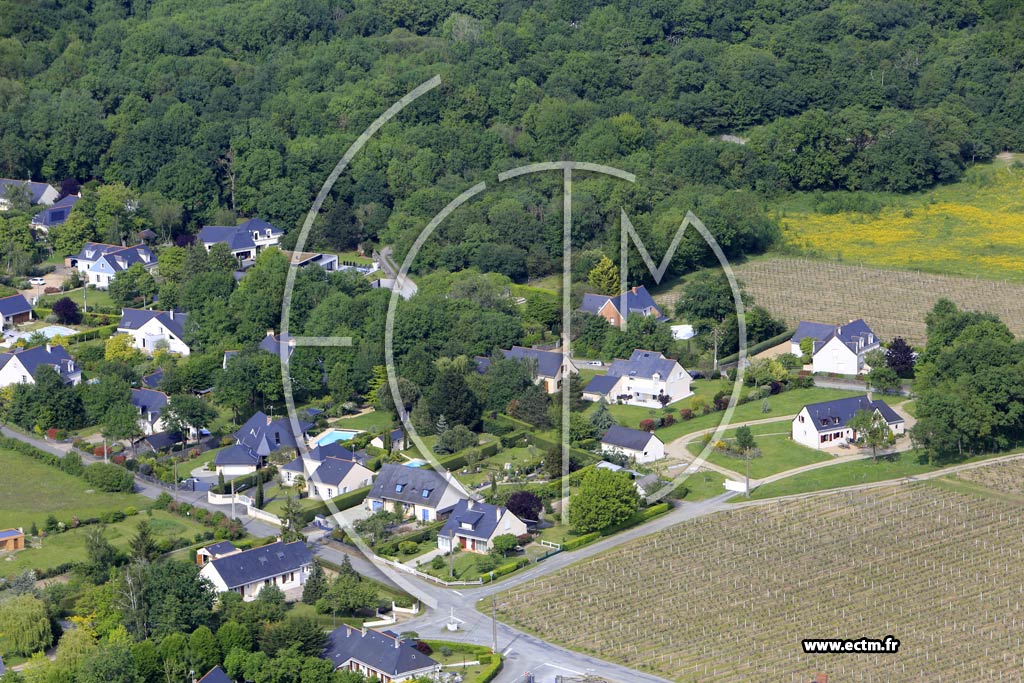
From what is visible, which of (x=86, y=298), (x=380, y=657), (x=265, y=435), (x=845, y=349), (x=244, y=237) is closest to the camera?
(x=380, y=657)

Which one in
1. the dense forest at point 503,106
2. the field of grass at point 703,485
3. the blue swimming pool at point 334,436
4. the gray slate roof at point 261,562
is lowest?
the field of grass at point 703,485

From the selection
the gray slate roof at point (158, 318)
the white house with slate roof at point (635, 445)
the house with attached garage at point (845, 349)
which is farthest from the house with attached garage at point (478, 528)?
the gray slate roof at point (158, 318)

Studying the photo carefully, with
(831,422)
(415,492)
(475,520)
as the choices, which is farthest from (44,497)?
(831,422)

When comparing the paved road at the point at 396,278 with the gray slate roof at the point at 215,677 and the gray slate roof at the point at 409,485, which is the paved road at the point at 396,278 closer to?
the gray slate roof at the point at 409,485

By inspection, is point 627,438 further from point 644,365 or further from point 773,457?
point 644,365

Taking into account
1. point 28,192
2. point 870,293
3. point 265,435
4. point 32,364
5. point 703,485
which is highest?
point 28,192

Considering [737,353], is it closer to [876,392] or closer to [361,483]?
[876,392]

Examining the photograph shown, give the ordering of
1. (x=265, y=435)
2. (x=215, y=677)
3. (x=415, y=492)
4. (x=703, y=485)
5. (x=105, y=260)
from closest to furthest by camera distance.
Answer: (x=215, y=677) < (x=415, y=492) < (x=703, y=485) < (x=265, y=435) < (x=105, y=260)

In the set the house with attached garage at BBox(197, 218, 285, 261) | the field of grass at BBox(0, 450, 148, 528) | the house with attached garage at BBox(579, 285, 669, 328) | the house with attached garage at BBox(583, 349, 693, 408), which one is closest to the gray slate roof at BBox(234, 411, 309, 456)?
the field of grass at BBox(0, 450, 148, 528)
